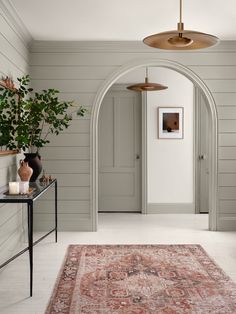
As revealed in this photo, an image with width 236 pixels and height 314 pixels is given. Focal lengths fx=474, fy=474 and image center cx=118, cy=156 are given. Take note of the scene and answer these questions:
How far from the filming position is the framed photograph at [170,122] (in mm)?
8258

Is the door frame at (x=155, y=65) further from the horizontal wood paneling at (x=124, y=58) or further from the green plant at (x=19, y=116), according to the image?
the green plant at (x=19, y=116)

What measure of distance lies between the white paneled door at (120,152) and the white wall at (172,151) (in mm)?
309

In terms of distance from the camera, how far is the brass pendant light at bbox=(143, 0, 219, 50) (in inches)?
142

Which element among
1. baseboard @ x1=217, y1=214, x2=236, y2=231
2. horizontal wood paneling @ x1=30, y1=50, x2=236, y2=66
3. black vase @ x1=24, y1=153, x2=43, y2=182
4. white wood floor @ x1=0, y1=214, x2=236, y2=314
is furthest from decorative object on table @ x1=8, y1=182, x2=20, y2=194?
baseboard @ x1=217, y1=214, x2=236, y2=231

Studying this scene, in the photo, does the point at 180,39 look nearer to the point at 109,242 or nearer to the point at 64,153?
the point at 109,242

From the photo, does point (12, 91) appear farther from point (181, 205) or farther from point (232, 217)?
point (181, 205)

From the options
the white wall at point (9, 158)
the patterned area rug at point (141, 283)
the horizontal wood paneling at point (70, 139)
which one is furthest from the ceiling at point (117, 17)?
the patterned area rug at point (141, 283)

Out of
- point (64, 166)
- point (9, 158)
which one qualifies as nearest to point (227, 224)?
point (64, 166)

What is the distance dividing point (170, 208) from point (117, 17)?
4.01m

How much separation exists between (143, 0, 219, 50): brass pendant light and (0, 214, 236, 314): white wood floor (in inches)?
81.3

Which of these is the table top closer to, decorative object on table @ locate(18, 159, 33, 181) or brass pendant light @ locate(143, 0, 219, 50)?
decorative object on table @ locate(18, 159, 33, 181)

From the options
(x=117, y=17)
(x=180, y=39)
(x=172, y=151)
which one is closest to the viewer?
(x=180, y=39)

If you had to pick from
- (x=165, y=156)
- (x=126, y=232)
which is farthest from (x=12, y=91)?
(x=165, y=156)

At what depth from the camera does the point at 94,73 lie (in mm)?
6430
